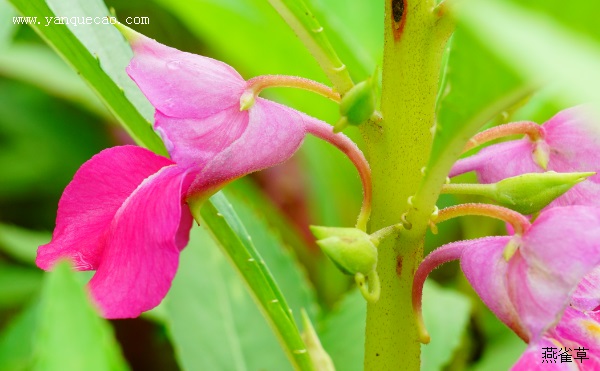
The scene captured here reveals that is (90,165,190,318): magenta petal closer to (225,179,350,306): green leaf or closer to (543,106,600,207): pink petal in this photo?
(543,106,600,207): pink petal

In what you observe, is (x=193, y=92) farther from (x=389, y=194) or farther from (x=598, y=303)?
(x=598, y=303)

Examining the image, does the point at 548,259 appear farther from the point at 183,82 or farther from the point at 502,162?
the point at 183,82

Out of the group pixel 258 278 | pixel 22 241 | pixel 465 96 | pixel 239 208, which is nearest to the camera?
pixel 465 96

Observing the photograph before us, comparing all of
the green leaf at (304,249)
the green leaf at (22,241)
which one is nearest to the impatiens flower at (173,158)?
the green leaf at (304,249)

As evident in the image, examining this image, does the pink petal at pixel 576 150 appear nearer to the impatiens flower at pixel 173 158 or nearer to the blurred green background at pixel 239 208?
the blurred green background at pixel 239 208

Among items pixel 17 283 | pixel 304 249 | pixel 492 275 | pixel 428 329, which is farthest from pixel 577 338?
Result: pixel 17 283

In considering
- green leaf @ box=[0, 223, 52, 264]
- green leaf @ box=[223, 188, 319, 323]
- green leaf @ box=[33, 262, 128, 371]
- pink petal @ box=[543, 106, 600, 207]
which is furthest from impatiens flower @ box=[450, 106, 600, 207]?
green leaf @ box=[0, 223, 52, 264]
